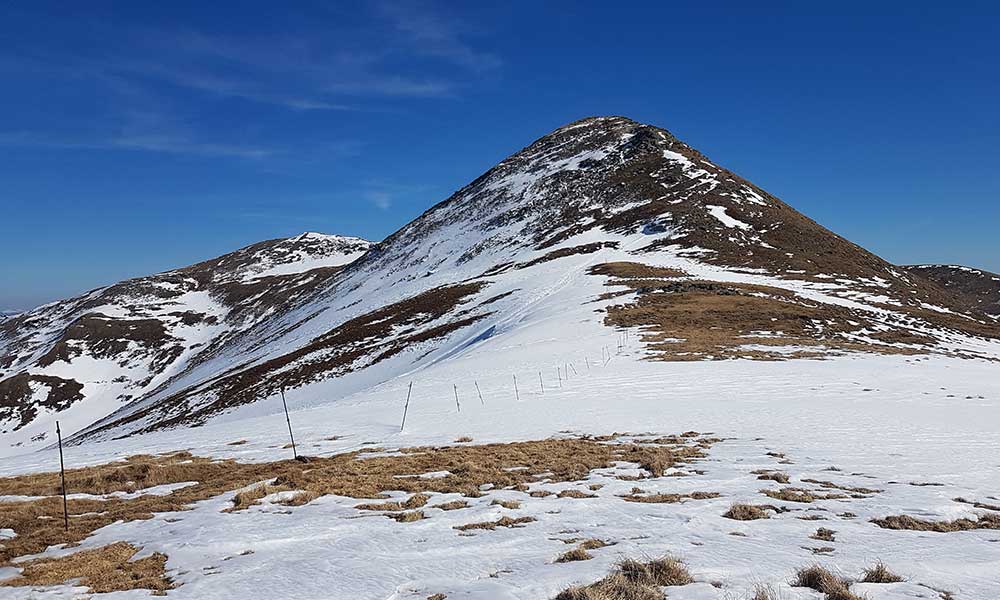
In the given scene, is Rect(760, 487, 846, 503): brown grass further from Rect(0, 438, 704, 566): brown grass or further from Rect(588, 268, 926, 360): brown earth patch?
Rect(588, 268, 926, 360): brown earth patch

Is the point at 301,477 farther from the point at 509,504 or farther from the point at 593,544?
the point at 593,544

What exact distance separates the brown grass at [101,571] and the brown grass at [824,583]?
867 cm

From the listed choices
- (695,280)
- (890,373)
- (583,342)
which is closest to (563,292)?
(695,280)

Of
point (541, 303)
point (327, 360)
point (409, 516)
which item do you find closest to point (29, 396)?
point (327, 360)

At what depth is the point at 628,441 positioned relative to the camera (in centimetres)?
1872

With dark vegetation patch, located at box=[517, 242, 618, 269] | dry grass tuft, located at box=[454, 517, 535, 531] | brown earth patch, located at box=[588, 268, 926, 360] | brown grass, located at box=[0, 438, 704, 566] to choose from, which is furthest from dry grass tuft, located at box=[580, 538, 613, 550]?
dark vegetation patch, located at box=[517, 242, 618, 269]

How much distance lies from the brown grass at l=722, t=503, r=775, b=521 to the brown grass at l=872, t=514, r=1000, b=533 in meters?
1.73

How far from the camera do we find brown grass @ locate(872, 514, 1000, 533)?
29.6ft

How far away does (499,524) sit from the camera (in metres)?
10.2

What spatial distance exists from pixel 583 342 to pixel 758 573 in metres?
31.9

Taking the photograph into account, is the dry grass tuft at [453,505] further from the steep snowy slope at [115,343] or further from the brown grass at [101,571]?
the steep snowy slope at [115,343]

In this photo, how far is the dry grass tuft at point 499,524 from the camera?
1002 centimetres

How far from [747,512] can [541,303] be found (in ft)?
147

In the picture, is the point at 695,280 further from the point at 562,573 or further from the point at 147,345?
the point at 147,345
